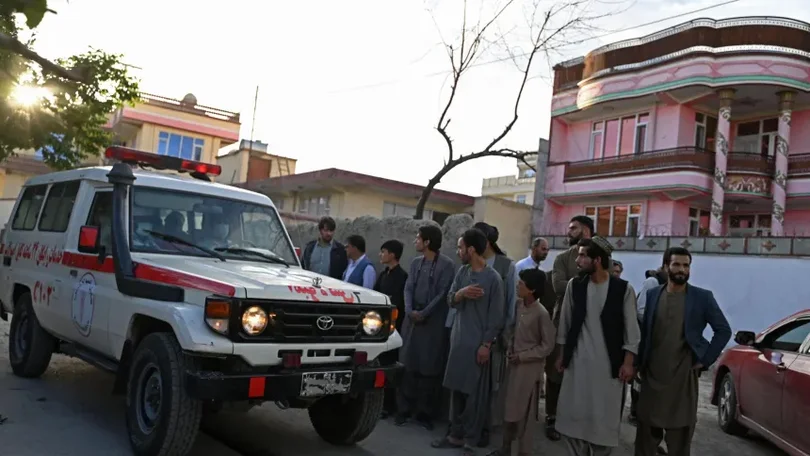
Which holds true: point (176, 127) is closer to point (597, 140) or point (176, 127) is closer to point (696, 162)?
point (597, 140)

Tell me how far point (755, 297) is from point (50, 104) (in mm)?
13890

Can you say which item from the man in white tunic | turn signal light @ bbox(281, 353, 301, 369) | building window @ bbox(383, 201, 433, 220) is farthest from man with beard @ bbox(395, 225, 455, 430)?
building window @ bbox(383, 201, 433, 220)

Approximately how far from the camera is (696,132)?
2125 centimetres

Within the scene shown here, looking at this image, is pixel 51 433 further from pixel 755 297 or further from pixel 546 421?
pixel 755 297

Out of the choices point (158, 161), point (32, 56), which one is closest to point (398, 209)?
point (158, 161)

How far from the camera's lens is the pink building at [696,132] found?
62.6ft

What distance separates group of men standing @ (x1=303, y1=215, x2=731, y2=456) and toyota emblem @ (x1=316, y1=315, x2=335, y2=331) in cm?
125

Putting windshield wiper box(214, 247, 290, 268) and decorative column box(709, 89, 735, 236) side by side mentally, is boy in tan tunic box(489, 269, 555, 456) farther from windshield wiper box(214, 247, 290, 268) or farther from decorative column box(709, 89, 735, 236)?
decorative column box(709, 89, 735, 236)

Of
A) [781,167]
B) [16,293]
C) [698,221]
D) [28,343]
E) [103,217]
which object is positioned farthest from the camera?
[698,221]

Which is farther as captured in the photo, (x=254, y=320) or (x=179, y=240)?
(x=179, y=240)

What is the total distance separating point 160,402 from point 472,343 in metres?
2.45

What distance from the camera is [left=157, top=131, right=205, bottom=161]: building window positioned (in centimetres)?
3500

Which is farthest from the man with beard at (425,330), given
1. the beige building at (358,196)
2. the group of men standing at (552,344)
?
the beige building at (358,196)

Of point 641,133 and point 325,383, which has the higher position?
point 641,133
